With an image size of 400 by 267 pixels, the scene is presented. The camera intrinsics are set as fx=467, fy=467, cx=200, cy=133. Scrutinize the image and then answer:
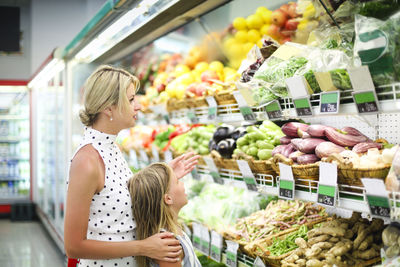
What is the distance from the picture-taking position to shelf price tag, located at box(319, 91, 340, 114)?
→ 165cm

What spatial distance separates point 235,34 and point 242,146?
988 millimetres

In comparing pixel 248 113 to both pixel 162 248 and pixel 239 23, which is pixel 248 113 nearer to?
pixel 162 248

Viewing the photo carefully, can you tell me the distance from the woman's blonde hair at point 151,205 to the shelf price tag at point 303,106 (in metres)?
0.62

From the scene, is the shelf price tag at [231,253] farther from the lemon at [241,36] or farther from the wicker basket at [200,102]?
the lemon at [241,36]

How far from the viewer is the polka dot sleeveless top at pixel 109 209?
6.54 ft

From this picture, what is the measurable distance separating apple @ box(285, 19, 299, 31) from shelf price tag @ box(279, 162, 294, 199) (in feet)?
3.31

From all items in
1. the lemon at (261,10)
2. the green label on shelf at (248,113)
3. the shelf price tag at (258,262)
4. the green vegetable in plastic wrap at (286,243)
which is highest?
the lemon at (261,10)

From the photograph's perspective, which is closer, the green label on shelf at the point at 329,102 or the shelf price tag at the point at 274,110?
the green label on shelf at the point at 329,102

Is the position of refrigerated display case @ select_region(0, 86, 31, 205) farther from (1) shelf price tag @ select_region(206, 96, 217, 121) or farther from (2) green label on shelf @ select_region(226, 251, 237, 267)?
(2) green label on shelf @ select_region(226, 251, 237, 267)

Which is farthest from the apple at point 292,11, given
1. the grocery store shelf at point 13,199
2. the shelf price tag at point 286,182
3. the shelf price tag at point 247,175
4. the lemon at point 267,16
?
the grocery store shelf at point 13,199

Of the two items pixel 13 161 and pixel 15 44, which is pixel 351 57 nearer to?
pixel 15 44

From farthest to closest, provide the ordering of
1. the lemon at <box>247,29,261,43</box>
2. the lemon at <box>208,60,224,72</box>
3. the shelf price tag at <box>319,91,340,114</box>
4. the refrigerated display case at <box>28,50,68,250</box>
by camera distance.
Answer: the refrigerated display case at <box>28,50,68,250</box>
the lemon at <box>208,60,224,72</box>
the lemon at <box>247,29,261,43</box>
the shelf price tag at <box>319,91,340,114</box>

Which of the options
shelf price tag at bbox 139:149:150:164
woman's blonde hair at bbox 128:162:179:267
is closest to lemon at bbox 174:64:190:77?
shelf price tag at bbox 139:149:150:164

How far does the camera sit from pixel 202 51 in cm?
393
